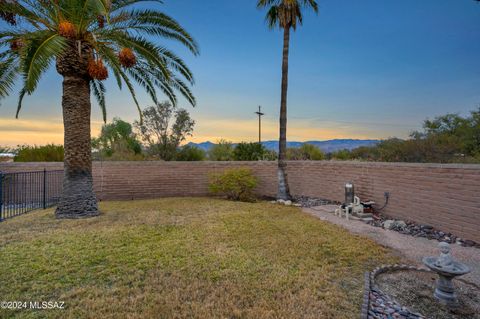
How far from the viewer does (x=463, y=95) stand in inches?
548

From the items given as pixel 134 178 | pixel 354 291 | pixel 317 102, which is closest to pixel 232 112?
pixel 317 102

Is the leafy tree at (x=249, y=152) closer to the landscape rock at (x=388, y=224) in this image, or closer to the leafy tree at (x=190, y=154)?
the leafy tree at (x=190, y=154)

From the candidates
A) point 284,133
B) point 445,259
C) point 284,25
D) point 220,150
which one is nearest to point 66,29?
point 284,25

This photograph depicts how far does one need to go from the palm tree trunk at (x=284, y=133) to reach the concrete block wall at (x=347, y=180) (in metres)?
0.95

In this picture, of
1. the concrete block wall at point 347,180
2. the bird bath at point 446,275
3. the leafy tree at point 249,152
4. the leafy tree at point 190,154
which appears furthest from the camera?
the leafy tree at point 190,154

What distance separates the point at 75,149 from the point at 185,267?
18.2 ft

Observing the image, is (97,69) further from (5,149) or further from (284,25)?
(5,149)

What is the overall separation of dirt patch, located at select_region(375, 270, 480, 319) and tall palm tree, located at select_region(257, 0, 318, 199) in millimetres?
7144

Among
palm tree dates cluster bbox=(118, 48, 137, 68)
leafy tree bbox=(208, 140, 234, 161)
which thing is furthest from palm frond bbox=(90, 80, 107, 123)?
leafy tree bbox=(208, 140, 234, 161)

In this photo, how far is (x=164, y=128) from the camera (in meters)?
24.0

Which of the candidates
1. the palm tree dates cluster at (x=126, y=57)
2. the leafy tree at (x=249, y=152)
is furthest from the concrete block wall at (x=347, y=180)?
the palm tree dates cluster at (x=126, y=57)

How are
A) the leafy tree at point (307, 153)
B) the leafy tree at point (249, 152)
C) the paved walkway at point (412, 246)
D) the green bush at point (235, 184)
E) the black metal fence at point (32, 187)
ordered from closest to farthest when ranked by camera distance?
the paved walkway at point (412, 246)
the black metal fence at point (32, 187)
the green bush at point (235, 184)
the leafy tree at point (249, 152)
the leafy tree at point (307, 153)

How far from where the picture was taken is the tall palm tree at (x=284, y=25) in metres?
10.8

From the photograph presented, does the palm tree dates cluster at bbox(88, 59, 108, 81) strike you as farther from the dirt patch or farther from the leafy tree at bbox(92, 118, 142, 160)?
the leafy tree at bbox(92, 118, 142, 160)
